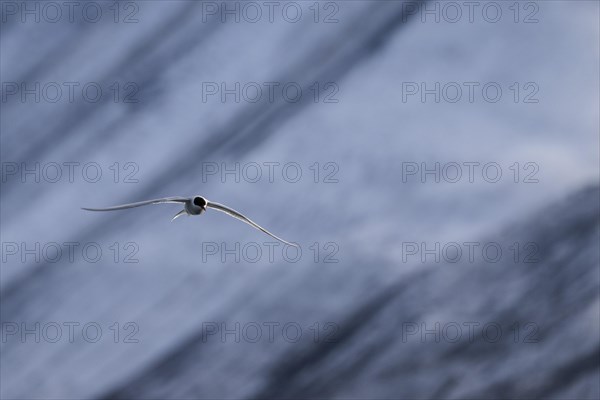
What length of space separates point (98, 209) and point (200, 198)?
6523 millimetres

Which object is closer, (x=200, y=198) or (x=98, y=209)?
(x=98, y=209)

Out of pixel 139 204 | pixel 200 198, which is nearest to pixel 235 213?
pixel 200 198

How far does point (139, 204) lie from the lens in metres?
44.0

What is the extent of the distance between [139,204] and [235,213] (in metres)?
8.44

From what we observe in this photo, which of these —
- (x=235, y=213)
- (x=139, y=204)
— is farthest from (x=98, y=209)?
(x=235, y=213)

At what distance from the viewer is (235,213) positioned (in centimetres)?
5103

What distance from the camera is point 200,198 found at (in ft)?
152

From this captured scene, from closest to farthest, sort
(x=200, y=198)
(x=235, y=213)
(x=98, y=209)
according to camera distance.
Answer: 1. (x=98, y=209)
2. (x=200, y=198)
3. (x=235, y=213)

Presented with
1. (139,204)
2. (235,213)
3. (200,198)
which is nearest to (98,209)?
(139,204)

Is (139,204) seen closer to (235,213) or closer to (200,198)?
(200,198)

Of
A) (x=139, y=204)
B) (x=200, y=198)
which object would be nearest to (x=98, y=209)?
(x=139, y=204)

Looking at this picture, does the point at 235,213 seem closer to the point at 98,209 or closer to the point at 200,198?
the point at 200,198

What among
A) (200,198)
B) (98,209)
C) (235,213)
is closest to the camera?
(98,209)

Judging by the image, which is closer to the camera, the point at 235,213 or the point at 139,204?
the point at 139,204
